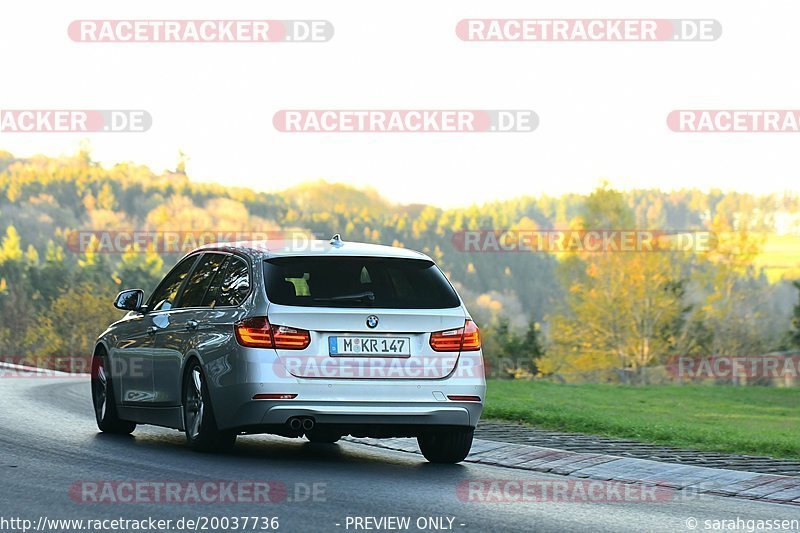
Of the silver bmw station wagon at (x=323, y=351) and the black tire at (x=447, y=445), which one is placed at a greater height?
the silver bmw station wagon at (x=323, y=351)

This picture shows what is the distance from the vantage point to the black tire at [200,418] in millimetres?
10750

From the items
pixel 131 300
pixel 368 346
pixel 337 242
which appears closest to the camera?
pixel 368 346

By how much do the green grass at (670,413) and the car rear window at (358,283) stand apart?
314cm

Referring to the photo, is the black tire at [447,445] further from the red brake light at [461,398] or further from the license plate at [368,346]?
the license plate at [368,346]

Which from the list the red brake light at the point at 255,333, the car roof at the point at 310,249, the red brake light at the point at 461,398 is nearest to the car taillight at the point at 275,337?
the red brake light at the point at 255,333

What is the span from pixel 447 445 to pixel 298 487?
2.36 meters

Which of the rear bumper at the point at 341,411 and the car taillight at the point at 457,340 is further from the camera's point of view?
the car taillight at the point at 457,340

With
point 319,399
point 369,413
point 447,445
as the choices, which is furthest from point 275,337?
point 447,445

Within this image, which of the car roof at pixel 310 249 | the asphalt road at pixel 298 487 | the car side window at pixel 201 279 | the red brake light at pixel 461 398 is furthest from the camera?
the car side window at pixel 201 279

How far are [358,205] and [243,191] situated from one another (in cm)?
1939

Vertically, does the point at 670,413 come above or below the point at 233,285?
below

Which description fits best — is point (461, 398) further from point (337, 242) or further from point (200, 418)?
point (200, 418)

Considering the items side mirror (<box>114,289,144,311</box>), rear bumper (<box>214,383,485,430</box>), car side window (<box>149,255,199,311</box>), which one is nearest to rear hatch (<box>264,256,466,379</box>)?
rear bumper (<box>214,383,485,430</box>)

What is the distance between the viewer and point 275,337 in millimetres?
10258
